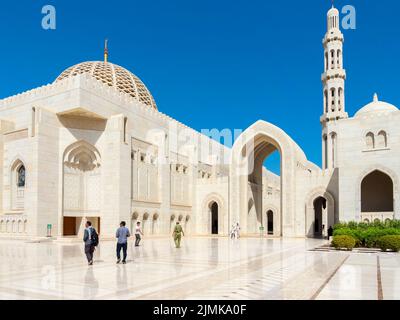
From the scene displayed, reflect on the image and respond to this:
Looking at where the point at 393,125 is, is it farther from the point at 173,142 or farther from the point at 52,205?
the point at 52,205

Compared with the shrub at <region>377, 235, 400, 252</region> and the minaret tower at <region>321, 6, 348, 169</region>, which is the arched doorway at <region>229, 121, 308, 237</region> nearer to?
the minaret tower at <region>321, 6, 348, 169</region>

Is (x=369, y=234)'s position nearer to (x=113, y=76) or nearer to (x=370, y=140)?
(x=370, y=140)

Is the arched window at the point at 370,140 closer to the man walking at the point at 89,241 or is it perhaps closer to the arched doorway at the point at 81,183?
the arched doorway at the point at 81,183

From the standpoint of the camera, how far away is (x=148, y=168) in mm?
28969

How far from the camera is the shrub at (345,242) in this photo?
48.3 ft

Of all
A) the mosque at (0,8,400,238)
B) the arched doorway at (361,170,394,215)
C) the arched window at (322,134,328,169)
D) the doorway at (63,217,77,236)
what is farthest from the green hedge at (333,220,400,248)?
the arched window at (322,134,328,169)

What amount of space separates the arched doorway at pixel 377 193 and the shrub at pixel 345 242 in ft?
45.0

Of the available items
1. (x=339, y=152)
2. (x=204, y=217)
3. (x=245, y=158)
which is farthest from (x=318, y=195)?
(x=204, y=217)

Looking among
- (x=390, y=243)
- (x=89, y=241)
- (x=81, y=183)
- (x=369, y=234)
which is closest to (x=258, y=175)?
(x=81, y=183)

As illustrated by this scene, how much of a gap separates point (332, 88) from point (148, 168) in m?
18.6

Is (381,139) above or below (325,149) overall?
below

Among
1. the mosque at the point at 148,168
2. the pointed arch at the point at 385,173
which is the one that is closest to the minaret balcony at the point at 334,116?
the mosque at the point at 148,168

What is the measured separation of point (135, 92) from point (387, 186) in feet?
68.8

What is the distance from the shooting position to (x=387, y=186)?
27.3 metres
